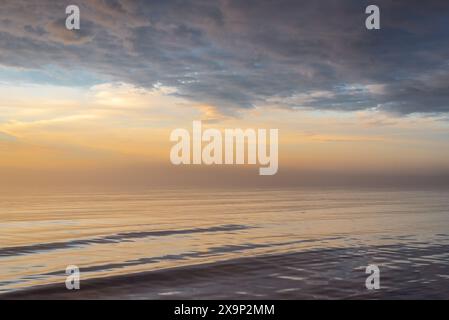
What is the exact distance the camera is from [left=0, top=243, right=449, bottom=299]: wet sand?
16.1 meters

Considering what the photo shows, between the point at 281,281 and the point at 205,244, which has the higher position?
the point at 205,244

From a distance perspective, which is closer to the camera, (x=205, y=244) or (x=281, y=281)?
(x=281, y=281)

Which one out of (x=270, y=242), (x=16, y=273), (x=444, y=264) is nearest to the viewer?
(x=16, y=273)

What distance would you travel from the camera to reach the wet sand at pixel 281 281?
52.9 ft

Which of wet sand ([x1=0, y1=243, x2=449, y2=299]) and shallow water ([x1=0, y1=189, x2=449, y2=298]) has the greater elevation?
shallow water ([x1=0, y1=189, x2=449, y2=298])

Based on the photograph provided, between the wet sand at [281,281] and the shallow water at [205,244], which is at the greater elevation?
the shallow water at [205,244]

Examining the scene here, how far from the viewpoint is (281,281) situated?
59.6 ft

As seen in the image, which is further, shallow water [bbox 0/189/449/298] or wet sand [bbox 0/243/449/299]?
shallow water [bbox 0/189/449/298]

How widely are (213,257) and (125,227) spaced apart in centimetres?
1630

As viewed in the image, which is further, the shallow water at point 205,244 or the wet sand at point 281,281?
the shallow water at point 205,244
